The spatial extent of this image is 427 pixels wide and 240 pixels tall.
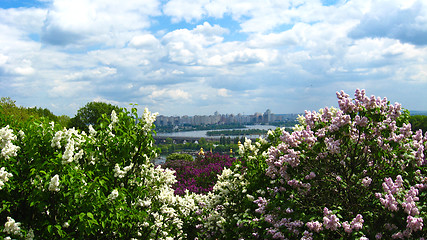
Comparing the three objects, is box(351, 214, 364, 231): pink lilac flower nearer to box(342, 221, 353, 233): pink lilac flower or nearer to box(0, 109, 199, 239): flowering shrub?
box(342, 221, 353, 233): pink lilac flower

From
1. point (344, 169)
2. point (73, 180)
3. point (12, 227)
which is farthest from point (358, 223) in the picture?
point (12, 227)

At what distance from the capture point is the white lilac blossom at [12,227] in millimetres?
3693

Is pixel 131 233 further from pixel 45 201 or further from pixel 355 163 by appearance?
pixel 355 163

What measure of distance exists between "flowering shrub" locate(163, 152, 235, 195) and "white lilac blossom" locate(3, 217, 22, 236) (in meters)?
8.45

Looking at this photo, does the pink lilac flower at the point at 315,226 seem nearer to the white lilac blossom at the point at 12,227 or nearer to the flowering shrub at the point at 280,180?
the flowering shrub at the point at 280,180

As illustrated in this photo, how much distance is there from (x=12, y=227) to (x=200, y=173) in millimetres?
10788

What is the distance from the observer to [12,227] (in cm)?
373

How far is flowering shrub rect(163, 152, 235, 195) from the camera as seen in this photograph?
42.5ft

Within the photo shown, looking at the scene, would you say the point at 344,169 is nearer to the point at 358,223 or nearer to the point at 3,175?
the point at 358,223

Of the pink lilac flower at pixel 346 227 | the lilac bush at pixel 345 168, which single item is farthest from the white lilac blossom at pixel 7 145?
the pink lilac flower at pixel 346 227

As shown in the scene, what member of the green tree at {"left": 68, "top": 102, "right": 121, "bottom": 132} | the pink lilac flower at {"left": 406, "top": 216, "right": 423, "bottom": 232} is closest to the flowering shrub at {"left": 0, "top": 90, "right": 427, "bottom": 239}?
the pink lilac flower at {"left": 406, "top": 216, "right": 423, "bottom": 232}

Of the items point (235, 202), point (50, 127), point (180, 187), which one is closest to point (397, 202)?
point (235, 202)

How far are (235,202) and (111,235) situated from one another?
2266 mm

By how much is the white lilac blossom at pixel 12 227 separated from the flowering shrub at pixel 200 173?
845 cm
